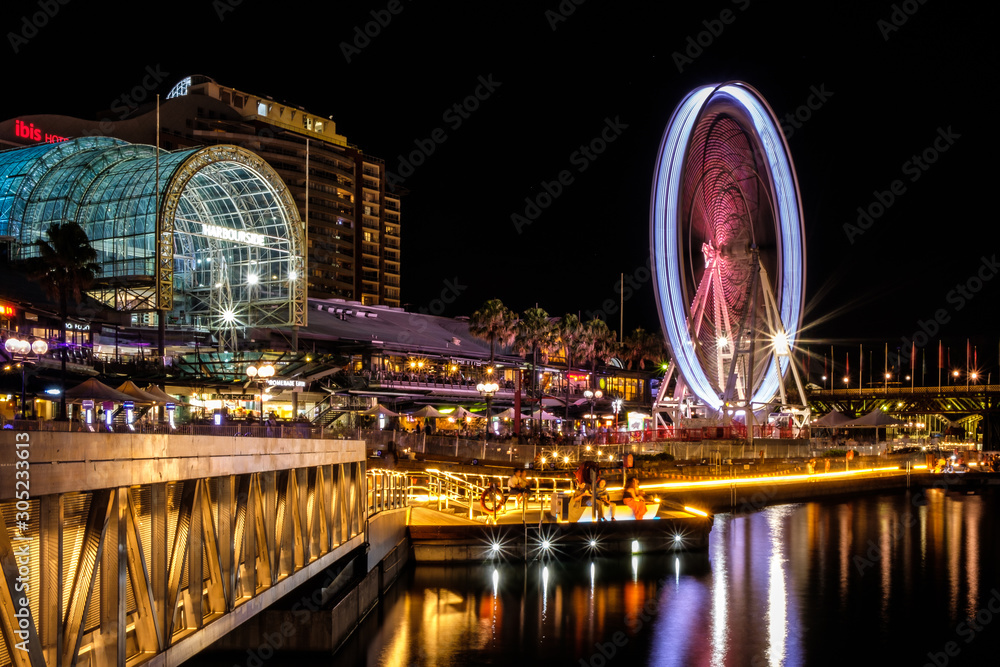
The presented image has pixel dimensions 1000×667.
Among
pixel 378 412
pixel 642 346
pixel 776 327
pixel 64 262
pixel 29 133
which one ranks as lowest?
pixel 378 412

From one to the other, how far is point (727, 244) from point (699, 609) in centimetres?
4404

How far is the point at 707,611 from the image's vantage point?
30.2 metres

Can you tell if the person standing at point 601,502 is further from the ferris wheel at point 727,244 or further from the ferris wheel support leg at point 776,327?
the ferris wheel support leg at point 776,327

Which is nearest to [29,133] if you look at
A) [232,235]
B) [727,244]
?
[232,235]

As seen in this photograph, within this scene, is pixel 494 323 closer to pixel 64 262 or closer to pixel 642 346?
pixel 642 346

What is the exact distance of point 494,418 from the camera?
73.1 meters

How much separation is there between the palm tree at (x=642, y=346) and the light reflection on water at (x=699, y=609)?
76789 mm

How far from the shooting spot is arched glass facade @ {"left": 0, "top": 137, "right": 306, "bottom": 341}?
7125 centimetres

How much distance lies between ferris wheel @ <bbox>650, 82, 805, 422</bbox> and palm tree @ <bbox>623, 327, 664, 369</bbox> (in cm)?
4167

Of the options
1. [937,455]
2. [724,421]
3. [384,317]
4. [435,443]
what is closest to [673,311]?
[724,421]

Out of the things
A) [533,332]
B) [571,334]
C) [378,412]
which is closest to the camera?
[378,412]

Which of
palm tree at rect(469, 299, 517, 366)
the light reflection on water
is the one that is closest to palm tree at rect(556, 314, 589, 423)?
palm tree at rect(469, 299, 517, 366)

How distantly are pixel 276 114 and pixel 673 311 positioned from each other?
345 ft

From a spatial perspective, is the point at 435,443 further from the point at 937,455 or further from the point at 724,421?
the point at 937,455
